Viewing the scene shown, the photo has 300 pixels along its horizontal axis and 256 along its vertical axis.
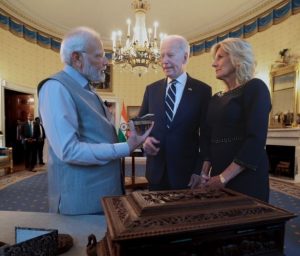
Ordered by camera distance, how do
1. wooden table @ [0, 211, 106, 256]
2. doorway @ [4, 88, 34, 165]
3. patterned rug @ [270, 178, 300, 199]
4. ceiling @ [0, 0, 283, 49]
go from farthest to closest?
doorway @ [4, 88, 34, 165] < ceiling @ [0, 0, 283, 49] < patterned rug @ [270, 178, 300, 199] < wooden table @ [0, 211, 106, 256]

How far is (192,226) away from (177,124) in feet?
3.37

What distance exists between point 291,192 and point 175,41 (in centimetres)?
393

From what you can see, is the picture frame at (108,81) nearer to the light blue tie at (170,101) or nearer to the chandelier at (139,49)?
the chandelier at (139,49)

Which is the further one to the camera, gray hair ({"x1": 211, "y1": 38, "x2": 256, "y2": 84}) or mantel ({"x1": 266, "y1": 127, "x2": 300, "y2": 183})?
mantel ({"x1": 266, "y1": 127, "x2": 300, "y2": 183})

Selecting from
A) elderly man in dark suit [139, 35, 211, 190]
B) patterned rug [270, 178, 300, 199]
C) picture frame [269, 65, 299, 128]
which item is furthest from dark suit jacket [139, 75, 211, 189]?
picture frame [269, 65, 299, 128]

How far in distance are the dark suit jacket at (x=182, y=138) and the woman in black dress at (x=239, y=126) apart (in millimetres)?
83

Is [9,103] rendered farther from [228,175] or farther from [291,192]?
[228,175]

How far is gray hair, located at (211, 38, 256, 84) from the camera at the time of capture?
1335mm

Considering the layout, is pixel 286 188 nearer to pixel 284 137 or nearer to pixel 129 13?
pixel 284 137

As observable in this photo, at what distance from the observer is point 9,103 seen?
8109mm

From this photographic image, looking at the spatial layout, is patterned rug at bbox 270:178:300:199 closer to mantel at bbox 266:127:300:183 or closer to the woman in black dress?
mantel at bbox 266:127:300:183

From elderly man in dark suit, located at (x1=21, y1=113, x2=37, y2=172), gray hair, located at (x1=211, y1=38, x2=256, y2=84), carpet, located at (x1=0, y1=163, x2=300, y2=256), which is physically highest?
gray hair, located at (x1=211, y1=38, x2=256, y2=84)

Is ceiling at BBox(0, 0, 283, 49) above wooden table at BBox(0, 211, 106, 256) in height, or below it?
above

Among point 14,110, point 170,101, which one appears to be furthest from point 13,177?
point 170,101
